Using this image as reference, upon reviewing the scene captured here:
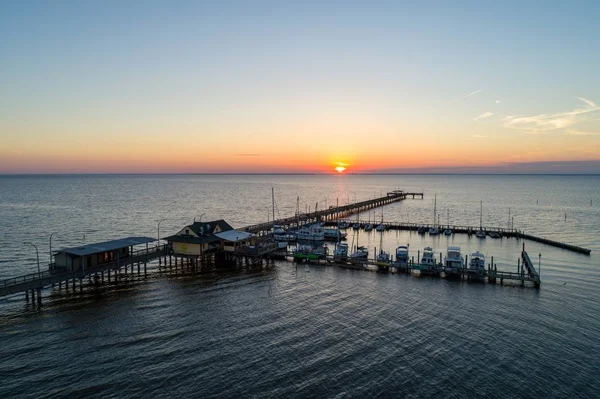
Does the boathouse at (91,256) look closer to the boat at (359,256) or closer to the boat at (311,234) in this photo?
the boat at (359,256)

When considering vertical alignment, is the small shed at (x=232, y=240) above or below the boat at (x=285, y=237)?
above

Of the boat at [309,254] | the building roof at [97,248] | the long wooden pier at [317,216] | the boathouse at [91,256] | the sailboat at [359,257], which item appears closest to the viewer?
the boathouse at [91,256]

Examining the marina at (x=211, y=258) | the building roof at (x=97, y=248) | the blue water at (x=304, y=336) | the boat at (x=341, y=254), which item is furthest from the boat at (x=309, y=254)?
the building roof at (x=97, y=248)

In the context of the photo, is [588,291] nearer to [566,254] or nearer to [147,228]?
[566,254]

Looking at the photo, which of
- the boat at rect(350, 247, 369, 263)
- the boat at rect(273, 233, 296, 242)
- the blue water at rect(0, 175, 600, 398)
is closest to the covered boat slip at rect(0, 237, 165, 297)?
the blue water at rect(0, 175, 600, 398)

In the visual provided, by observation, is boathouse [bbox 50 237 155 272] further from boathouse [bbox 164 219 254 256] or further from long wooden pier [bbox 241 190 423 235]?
long wooden pier [bbox 241 190 423 235]

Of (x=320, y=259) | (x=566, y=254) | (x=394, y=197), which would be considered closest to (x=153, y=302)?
(x=320, y=259)

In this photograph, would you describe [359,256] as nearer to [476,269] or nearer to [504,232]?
[476,269]
